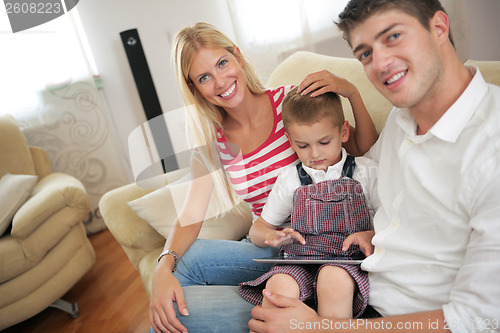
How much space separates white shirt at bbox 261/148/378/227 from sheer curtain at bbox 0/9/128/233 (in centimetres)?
241

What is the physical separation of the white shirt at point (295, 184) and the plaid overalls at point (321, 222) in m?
0.02

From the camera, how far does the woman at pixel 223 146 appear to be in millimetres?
1072

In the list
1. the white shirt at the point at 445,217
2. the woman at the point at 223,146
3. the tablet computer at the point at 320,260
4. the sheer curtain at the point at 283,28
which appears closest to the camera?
the white shirt at the point at 445,217

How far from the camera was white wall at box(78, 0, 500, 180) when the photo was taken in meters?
2.88

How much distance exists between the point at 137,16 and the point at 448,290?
291cm

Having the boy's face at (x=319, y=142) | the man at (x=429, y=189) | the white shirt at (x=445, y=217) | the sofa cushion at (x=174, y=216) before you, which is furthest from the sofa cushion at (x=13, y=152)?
the white shirt at (x=445, y=217)

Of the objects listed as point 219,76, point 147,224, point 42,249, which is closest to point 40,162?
point 42,249

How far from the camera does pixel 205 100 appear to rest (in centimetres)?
128

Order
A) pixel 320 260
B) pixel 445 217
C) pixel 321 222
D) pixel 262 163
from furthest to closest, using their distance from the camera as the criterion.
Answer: pixel 262 163 < pixel 321 222 < pixel 320 260 < pixel 445 217

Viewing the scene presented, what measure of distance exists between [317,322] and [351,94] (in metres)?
0.60

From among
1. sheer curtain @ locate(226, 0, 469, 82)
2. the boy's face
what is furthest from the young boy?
sheer curtain @ locate(226, 0, 469, 82)

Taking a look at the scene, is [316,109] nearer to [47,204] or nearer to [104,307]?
[47,204]

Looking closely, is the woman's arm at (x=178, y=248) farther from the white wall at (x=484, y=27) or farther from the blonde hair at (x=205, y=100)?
the white wall at (x=484, y=27)

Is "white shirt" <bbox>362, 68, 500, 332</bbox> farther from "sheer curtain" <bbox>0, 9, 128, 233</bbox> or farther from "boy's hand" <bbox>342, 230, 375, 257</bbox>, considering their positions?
"sheer curtain" <bbox>0, 9, 128, 233</bbox>
